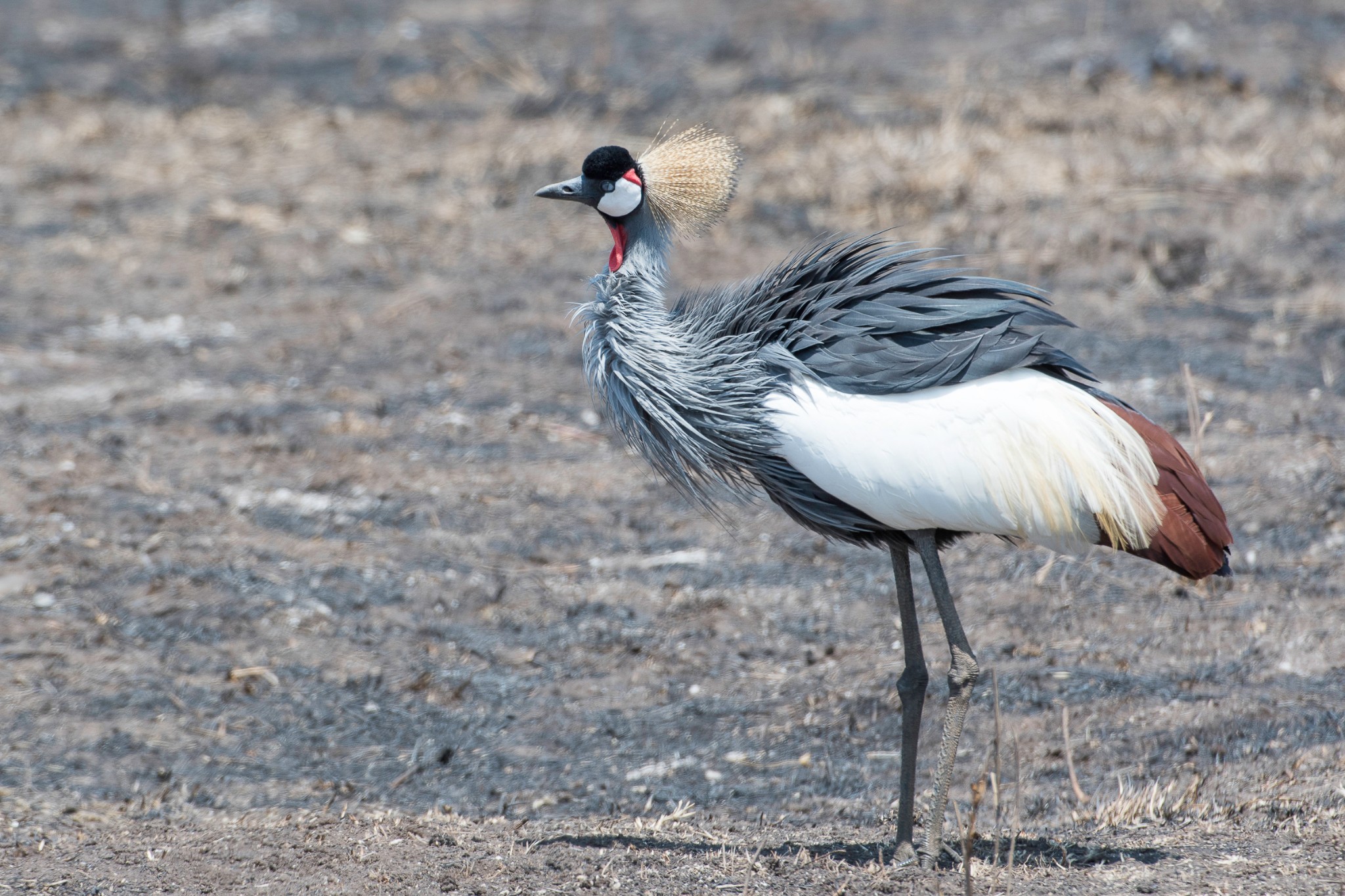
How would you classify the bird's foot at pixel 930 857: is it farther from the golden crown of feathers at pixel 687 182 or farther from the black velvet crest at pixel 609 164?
the black velvet crest at pixel 609 164

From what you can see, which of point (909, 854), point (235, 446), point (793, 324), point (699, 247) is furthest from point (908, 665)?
point (699, 247)

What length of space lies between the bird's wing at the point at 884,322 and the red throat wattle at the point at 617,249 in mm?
361

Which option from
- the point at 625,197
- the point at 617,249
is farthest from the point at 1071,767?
the point at 625,197

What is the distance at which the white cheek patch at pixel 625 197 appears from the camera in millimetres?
4219

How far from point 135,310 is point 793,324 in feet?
18.1

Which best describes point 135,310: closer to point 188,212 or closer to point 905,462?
point 188,212

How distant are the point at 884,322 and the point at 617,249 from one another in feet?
3.06

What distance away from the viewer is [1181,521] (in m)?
3.69

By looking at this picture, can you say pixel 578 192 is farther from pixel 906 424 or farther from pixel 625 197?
pixel 906 424

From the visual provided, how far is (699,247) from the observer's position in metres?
8.48

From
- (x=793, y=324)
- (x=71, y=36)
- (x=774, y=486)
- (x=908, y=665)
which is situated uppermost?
(x=71, y=36)

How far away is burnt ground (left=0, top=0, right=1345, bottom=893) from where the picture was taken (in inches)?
163

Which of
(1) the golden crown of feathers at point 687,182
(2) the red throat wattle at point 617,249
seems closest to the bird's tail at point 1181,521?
(1) the golden crown of feathers at point 687,182

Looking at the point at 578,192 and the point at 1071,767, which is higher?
the point at 578,192
